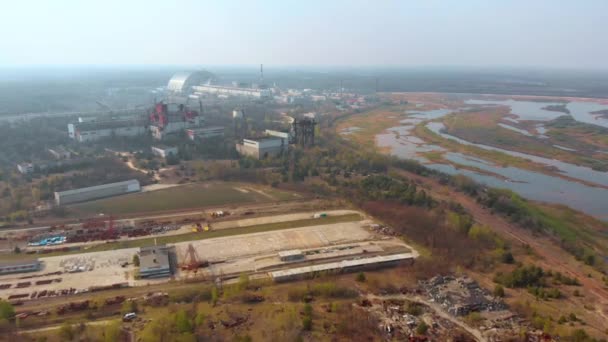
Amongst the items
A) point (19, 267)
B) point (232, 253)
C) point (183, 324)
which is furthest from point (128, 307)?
point (19, 267)

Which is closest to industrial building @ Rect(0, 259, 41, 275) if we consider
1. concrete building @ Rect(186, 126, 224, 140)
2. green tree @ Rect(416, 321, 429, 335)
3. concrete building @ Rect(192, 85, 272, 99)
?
green tree @ Rect(416, 321, 429, 335)

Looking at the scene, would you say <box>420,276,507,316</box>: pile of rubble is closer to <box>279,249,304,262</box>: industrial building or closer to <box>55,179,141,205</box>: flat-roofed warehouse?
<box>279,249,304,262</box>: industrial building

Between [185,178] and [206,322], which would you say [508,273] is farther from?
[185,178]

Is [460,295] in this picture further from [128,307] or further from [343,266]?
[128,307]

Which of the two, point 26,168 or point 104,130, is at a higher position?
point 104,130

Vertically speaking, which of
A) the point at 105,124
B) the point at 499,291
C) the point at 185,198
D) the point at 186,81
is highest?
the point at 186,81

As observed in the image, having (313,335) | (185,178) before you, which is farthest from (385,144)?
(313,335)
